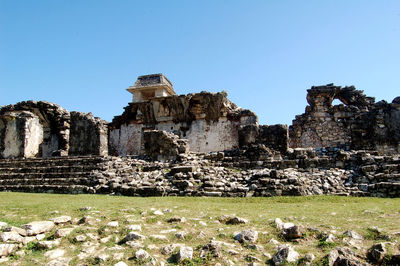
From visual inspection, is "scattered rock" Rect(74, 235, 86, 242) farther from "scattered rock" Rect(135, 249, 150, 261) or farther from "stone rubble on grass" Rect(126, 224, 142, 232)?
"scattered rock" Rect(135, 249, 150, 261)

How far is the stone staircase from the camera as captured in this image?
1057 centimetres

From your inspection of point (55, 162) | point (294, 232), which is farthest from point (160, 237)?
point (55, 162)

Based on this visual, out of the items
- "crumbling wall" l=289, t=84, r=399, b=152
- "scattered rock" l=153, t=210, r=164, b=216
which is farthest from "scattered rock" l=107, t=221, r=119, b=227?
Result: "crumbling wall" l=289, t=84, r=399, b=152

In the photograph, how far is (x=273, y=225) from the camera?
437 cm

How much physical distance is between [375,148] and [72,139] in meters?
16.7

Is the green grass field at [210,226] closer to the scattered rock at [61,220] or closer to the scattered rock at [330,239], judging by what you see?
the scattered rock at [330,239]

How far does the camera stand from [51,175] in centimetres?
1188

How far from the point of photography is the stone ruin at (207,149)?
916 centimetres

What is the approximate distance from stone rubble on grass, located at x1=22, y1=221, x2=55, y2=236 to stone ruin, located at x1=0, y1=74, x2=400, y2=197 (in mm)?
4817

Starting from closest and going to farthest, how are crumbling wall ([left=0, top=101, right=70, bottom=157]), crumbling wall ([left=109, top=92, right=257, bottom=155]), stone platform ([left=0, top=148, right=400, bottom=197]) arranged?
stone platform ([left=0, top=148, right=400, bottom=197]) → crumbling wall ([left=109, top=92, right=257, bottom=155]) → crumbling wall ([left=0, top=101, right=70, bottom=157])

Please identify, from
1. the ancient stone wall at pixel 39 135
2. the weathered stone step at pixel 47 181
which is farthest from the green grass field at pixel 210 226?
the ancient stone wall at pixel 39 135

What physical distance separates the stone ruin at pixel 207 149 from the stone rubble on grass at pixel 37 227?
4.82m

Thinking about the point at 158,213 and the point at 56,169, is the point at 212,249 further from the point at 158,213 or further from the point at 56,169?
the point at 56,169

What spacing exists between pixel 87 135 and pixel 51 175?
23.0 ft
